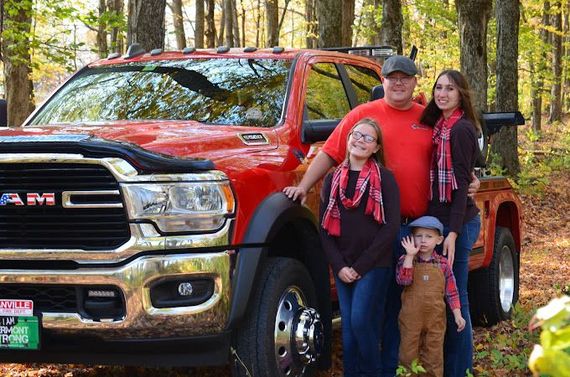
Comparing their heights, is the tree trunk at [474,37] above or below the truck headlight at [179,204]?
above

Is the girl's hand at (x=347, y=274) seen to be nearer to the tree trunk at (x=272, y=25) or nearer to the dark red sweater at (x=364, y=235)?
the dark red sweater at (x=364, y=235)

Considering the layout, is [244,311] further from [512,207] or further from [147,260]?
[512,207]

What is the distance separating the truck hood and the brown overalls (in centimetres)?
117

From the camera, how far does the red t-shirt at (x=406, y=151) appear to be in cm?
480

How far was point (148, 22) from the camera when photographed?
991 centimetres

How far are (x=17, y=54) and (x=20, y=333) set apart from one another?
13.7 meters

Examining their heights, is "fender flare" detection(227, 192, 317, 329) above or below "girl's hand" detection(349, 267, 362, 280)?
above

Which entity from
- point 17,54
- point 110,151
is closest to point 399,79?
point 110,151

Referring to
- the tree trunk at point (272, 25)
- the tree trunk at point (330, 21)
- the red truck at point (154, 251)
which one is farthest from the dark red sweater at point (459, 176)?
the tree trunk at point (272, 25)

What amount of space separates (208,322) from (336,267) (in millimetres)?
987

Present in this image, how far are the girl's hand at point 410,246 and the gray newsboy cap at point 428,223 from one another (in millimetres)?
96

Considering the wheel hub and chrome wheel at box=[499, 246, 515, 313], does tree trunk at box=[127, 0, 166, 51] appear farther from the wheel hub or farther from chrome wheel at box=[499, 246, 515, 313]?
the wheel hub

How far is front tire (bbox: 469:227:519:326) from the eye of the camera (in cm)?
697

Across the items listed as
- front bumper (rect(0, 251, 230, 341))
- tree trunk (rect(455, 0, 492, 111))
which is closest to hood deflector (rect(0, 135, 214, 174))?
front bumper (rect(0, 251, 230, 341))
